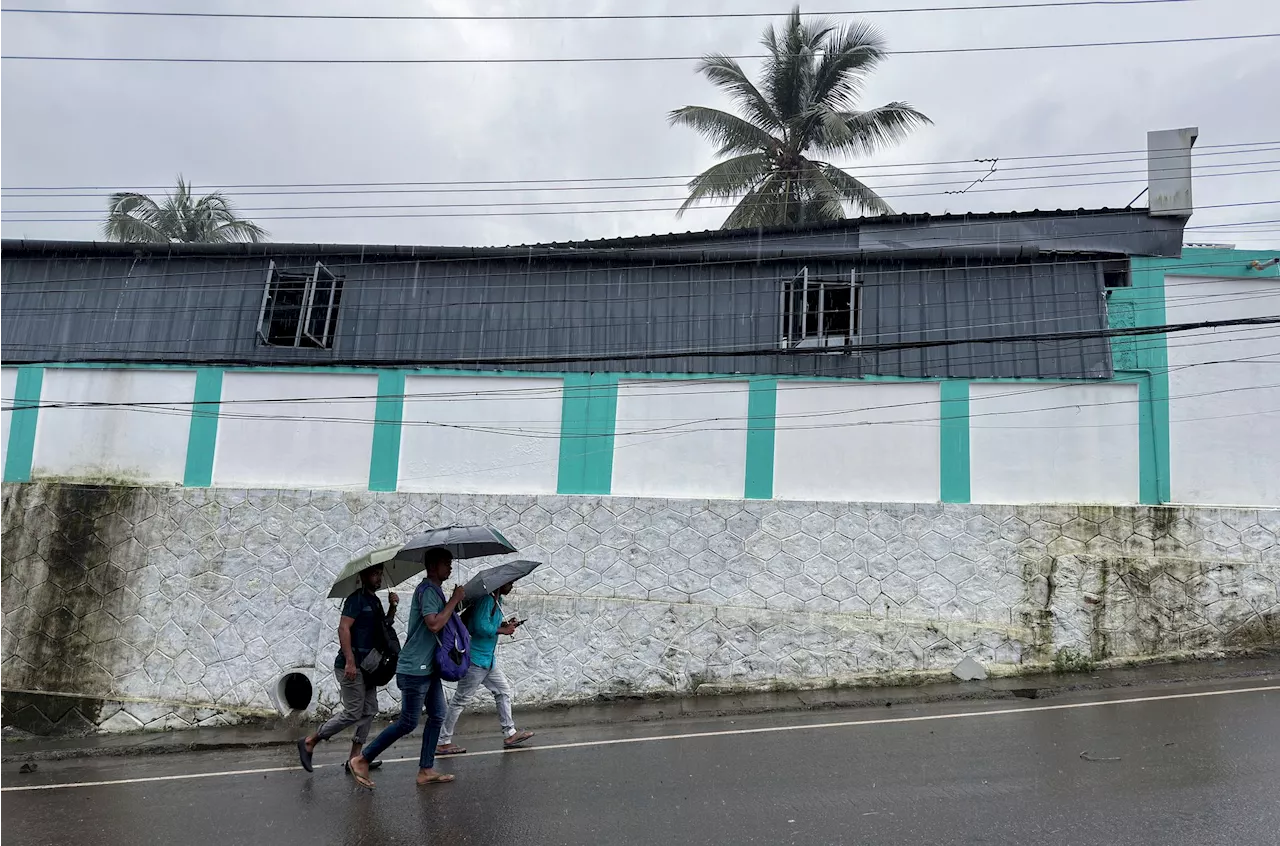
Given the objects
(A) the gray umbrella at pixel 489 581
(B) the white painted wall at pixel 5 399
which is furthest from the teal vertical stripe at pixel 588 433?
(B) the white painted wall at pixel 5 399

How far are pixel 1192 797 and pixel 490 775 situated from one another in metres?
4.59

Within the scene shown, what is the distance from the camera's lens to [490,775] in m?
6.46

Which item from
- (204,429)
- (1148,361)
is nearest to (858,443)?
(1148,361)

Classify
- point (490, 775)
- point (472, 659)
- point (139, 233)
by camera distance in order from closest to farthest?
1. point (490, 775)
2. point (472, 659)
3. point (139, 233)

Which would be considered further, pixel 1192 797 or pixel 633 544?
pixel 633 544

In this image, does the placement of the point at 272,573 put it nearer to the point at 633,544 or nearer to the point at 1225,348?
the point at 633,544

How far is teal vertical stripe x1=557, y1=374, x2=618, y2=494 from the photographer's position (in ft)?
36.9

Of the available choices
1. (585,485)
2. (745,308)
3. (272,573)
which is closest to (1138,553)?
(745,308)

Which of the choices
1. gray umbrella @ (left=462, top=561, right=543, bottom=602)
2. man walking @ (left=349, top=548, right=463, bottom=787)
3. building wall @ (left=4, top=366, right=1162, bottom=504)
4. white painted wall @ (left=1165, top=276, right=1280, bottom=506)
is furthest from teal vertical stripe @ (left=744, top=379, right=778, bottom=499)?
man walking @ (left=349, top=548, right=463, bottom=787)

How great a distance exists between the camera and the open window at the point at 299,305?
12219 mm

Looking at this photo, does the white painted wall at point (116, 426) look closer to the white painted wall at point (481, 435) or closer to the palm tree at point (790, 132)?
the white painted wall at point (481, 435)

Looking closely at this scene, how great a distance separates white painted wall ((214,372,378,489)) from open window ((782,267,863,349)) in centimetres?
560

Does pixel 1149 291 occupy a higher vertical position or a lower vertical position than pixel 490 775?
higher

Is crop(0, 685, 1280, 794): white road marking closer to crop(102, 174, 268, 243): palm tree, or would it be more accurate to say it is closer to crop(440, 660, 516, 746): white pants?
crop(440, 660, 516, 746): white pants
